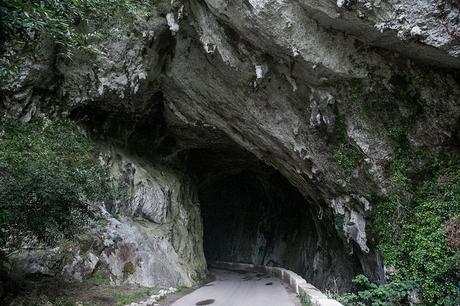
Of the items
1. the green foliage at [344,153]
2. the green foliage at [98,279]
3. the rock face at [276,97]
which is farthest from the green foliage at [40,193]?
Answer: the green foliage at [344,153]

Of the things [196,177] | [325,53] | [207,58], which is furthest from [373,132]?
[196,177]

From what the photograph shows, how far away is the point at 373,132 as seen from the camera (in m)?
12.0

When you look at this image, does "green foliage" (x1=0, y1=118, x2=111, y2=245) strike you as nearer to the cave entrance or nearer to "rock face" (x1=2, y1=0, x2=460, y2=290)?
"rock face" (x1=2, y1=0, x2=460, y2=290)

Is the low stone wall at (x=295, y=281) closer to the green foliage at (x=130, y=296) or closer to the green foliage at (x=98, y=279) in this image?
the green foliage at (x=130, y=296)

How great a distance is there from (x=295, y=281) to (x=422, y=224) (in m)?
4.27

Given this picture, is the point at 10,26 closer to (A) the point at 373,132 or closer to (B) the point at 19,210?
(B) the point at 19,210

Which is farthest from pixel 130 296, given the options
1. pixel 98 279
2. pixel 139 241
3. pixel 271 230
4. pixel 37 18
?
pixel 271 230

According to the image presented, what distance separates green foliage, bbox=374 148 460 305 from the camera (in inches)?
386

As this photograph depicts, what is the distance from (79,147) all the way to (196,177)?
11437 millimetres

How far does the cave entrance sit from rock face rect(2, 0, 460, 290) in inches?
9.3

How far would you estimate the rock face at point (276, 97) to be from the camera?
35.7 feet

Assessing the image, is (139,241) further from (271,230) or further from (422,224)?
(271,230)

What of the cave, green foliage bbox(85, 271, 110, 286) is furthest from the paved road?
the cave

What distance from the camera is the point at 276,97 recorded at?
1366cm
